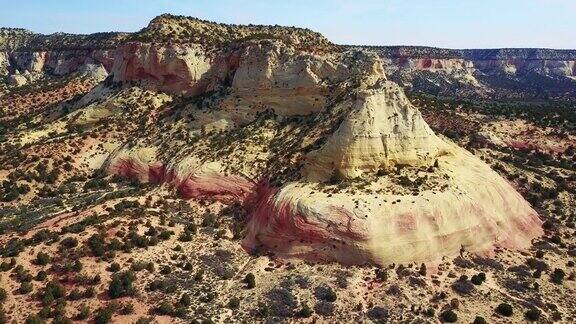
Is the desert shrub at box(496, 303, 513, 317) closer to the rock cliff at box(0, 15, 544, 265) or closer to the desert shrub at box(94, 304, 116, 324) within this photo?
the rock cliff at box(0, 15, 544, 265)

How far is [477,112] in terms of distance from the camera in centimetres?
11975

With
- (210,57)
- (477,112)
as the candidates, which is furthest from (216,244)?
(477,112)

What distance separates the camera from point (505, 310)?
41.9 m

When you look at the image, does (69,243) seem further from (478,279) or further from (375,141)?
(478,279)

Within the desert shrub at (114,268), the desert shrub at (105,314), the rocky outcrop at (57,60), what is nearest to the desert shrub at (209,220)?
the desert shrub at (114,268)

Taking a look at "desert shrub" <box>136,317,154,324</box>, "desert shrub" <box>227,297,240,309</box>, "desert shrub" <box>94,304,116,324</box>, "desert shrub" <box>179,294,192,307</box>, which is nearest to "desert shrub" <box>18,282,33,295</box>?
"desert shrub" <box>94,304,116,324</box>

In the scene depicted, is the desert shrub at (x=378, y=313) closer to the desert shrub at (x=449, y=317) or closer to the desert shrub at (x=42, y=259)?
the desert shrub at (x=449, y=317)

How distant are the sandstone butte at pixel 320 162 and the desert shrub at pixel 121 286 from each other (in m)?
12.9

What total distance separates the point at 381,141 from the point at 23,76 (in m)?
137

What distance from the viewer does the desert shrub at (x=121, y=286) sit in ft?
138

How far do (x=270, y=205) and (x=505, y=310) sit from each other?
2322 cm

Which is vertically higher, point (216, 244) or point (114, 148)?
point (114, 148)

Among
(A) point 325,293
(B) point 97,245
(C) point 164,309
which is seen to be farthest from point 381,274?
(B) point 97,245

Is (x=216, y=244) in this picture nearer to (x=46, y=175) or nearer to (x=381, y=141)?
(x=381, y=141)
